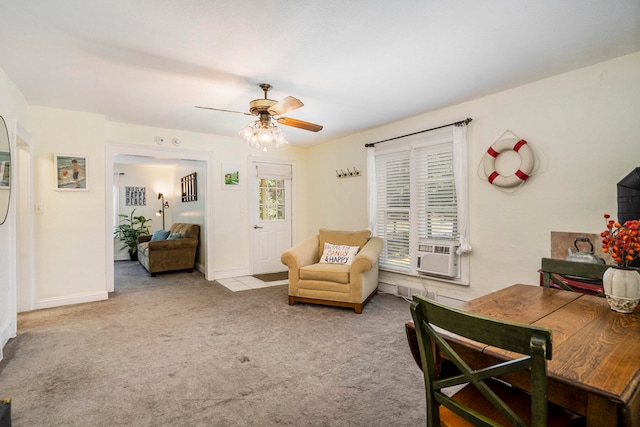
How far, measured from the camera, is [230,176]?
17.7ft

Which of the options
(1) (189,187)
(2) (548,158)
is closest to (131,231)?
(1) (189,187)

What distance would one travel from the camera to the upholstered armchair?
5.59 m

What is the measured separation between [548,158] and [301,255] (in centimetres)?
284

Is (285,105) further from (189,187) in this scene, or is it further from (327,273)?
(189,187)

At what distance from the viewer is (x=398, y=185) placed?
441 centimetres

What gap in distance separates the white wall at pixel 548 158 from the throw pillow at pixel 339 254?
3.36 feet

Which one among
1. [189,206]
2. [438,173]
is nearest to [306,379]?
[438,173]

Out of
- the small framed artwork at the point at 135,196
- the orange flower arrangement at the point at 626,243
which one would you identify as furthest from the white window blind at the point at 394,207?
the small framed artwork at the point at 135,196

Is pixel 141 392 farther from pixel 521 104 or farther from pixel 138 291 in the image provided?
pixel 521 104

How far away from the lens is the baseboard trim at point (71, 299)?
12.4 ft

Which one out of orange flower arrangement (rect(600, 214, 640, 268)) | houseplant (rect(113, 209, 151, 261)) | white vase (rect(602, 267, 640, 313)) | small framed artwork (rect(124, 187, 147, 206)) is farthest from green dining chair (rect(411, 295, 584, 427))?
small framed artwork (rect(124, 187, 147, 206))

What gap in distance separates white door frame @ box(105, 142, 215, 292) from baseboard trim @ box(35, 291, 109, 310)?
0.98ft

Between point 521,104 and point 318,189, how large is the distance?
3.49 meters

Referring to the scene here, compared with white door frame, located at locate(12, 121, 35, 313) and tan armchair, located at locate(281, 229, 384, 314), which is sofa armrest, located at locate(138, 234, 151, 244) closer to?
white door frame, located at locate(12, 121, 35, 313)
